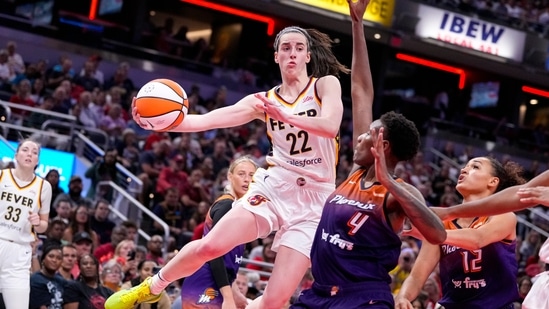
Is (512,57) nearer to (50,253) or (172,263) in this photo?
(50,253)

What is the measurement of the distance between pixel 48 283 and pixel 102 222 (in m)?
3.27

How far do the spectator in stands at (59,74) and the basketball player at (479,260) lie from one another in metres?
11.6

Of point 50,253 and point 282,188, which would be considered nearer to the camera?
point 282,188

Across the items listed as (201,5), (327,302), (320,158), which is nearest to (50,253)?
(320,158)

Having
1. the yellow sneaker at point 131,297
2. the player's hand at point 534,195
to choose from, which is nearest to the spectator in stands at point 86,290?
the yellow sneaker at point 131,297

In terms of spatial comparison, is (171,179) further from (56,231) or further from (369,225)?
(369,225)

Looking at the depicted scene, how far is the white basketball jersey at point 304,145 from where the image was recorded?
6.52 metres

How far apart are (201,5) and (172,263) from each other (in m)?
19.5

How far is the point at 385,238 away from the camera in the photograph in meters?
5.11

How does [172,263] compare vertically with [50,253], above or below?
above

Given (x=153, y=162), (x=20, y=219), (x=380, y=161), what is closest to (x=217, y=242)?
(x=380, y=161)

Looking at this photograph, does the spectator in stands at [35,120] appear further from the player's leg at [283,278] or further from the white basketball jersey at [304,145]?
the player's leg at [283,278]

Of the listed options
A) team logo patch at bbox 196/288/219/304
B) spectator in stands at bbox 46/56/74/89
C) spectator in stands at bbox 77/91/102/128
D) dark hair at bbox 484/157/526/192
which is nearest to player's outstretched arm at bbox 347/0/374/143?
dark hair at bbox 484/157/526/192

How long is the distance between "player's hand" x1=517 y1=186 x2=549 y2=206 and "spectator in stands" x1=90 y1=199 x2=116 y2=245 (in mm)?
8634
